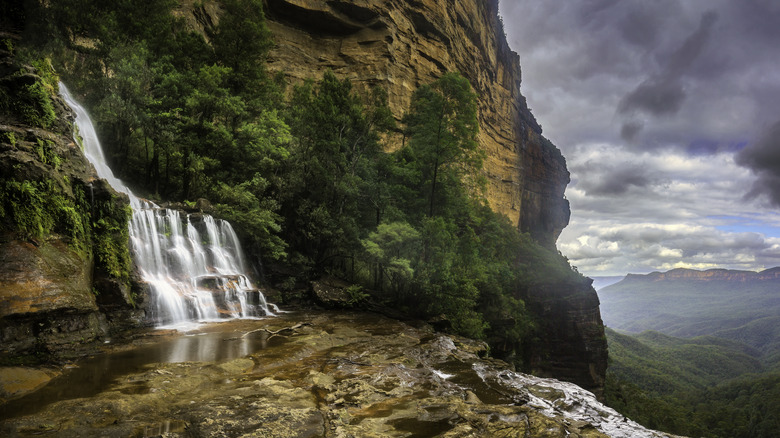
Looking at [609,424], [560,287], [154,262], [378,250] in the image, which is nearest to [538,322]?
[560,287]

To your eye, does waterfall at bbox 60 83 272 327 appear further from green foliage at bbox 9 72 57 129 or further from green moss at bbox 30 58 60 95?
green foliage at bbox 9 72 57 129

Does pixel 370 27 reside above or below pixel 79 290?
above

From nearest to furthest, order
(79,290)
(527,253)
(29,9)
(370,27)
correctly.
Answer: (79,290), (29,9), (370,27), (527,253)

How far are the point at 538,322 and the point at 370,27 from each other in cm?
4518

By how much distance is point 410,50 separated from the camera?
46.1m

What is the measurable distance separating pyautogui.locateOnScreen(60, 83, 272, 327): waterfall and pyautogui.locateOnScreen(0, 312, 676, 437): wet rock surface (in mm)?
2522

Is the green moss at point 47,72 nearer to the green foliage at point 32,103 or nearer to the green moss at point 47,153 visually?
the green foliage at point 32,103

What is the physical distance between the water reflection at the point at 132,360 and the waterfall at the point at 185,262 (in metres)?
3.01

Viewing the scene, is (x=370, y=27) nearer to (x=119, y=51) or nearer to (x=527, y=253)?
(x=119, y=51)

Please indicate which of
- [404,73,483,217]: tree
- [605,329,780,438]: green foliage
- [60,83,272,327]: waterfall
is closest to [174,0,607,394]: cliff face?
[605,329,780,438]: green foliage

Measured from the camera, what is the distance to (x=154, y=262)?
15.4 metres

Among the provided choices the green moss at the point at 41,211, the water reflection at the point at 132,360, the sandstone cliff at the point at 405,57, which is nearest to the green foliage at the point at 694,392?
the sandstone cliff at the point at 405,57

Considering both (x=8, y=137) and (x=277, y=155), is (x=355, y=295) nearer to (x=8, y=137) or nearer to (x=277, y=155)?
(x=277, y=155)

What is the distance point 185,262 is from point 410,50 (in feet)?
135
